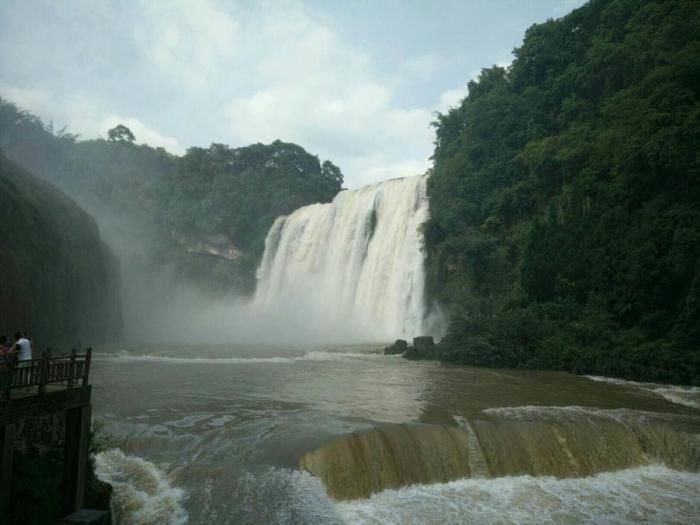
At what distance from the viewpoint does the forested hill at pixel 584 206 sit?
2006 cm

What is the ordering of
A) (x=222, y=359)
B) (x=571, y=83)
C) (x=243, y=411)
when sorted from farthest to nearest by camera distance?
(x=571, y=83)
(x=222, y=359)
(x=243, y=411)

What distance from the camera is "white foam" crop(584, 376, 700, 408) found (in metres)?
14.8

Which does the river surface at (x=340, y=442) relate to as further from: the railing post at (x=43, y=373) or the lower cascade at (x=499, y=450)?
the railing post at (x=43, y=373)

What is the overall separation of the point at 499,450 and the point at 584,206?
59.9ft

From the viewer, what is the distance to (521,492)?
30.5ft

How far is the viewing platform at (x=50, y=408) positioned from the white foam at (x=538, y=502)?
3835 millimetres

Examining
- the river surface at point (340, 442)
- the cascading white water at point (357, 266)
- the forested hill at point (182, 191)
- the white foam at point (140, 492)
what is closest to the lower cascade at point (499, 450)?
the river surface at point (340, 442)

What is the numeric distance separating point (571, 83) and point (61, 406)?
3271 cm

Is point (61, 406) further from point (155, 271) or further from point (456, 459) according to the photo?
point (155, 271)

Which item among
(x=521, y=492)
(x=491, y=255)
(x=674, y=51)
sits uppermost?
(x=674, y=51)

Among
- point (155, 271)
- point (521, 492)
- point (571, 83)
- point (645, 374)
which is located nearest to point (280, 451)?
point (521, 492)

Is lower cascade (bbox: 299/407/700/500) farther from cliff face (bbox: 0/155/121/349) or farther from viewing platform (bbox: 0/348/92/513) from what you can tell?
cliff face (bbox: 0/155/121/349)

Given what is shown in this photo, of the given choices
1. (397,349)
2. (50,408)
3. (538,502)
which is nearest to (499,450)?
(538,502)

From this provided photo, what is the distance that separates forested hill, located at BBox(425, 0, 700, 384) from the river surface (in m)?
4.09
